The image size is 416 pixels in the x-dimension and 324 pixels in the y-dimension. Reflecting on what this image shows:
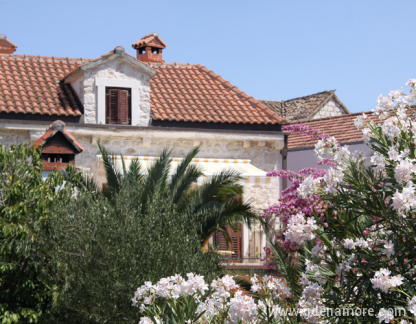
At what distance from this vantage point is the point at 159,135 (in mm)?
17719

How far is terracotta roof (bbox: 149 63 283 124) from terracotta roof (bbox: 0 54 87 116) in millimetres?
2722

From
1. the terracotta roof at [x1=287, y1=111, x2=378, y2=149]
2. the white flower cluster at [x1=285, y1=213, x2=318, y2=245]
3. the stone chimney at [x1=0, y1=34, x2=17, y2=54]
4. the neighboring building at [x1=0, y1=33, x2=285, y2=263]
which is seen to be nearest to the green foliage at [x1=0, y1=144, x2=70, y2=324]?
the white flower cluster at [x1=285, y1=213, x2=318, y2=245]

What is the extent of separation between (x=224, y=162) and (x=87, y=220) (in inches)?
398

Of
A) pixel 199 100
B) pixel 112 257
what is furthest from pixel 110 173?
pixel 199 100

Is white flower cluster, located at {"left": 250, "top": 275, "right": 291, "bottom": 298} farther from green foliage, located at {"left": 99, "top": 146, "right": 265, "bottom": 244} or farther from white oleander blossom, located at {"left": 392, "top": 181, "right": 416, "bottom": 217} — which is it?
green foliage, located at {"left": 99, "top": 146, "right": 265, "bottom": 244}

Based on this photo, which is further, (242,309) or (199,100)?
(199,100)

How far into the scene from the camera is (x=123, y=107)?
17.9 meters

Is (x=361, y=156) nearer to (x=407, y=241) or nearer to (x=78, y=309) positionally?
(x=407, y=241)

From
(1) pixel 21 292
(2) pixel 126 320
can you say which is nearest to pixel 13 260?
(1) pixel 21 292

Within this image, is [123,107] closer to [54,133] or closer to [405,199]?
[54,133]

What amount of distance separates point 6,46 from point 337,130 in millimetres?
12961

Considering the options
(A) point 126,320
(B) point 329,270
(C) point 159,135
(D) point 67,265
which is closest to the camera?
(B) point 329,270

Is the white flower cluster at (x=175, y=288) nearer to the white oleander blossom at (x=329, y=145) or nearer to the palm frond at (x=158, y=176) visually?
the white oleander blossom at (x=329, y=145)

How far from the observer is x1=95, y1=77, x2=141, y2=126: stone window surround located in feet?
57.6
